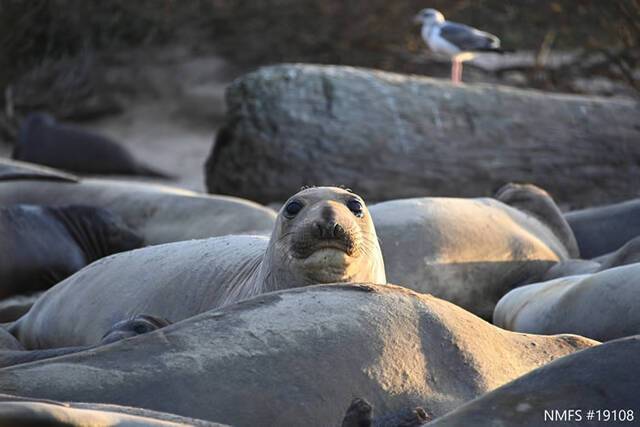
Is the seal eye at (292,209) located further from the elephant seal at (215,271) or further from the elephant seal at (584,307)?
the elephant seal at (584,307)

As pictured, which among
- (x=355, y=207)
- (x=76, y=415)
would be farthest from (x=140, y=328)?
(x=76, y=415)

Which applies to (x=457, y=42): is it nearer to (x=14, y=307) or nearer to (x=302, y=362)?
(x=14, y=307)

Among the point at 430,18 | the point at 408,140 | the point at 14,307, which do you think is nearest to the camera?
the point at 14,307

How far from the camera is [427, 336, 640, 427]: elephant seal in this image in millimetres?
2656

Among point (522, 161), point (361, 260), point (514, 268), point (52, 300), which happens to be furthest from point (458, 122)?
point (361, 260)

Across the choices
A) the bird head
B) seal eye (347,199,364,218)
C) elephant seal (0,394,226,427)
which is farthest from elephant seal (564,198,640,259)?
the bird head

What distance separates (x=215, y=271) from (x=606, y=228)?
2.66m

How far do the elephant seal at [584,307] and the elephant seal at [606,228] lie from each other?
1.40m

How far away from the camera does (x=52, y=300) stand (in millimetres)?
5082

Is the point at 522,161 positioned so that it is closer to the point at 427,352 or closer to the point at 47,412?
the point at 427,352

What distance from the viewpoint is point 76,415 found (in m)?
2.42

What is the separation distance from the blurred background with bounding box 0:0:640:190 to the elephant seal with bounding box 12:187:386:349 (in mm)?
7268

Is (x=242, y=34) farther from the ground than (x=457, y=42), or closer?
closer

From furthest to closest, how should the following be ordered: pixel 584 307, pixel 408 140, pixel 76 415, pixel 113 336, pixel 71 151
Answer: pixel 71 151
pixel 408 140
pixel 584 307
pixel 113 336
pixel 76 415
